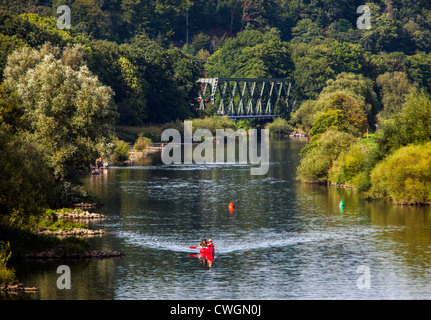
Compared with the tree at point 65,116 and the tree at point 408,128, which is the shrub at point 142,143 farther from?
the tree at point 65,116

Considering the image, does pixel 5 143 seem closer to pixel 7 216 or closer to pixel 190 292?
pixel 7 216

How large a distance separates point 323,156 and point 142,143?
5584cm

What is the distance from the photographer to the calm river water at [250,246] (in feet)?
174

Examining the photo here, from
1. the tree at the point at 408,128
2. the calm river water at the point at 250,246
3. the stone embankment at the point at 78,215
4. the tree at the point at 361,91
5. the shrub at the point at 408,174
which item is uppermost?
the tree at the point at 361,91

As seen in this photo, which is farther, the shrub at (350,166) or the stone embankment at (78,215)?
the shrub at (350,166)

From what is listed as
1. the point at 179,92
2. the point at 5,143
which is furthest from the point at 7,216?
the point at 179,92

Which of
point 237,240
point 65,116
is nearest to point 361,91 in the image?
point 65,116

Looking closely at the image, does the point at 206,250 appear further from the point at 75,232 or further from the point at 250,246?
the point at 75,232

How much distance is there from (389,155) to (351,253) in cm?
2563

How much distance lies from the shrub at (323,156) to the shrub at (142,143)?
168 feet

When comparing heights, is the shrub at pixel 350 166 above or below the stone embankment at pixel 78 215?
above

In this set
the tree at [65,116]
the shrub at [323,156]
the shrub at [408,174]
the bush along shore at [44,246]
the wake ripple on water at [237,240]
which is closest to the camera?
the bush along shore at [44,246]

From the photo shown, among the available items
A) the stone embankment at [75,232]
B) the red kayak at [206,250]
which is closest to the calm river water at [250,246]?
the red kayak at [206,250]

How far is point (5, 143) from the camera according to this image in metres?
57.4
